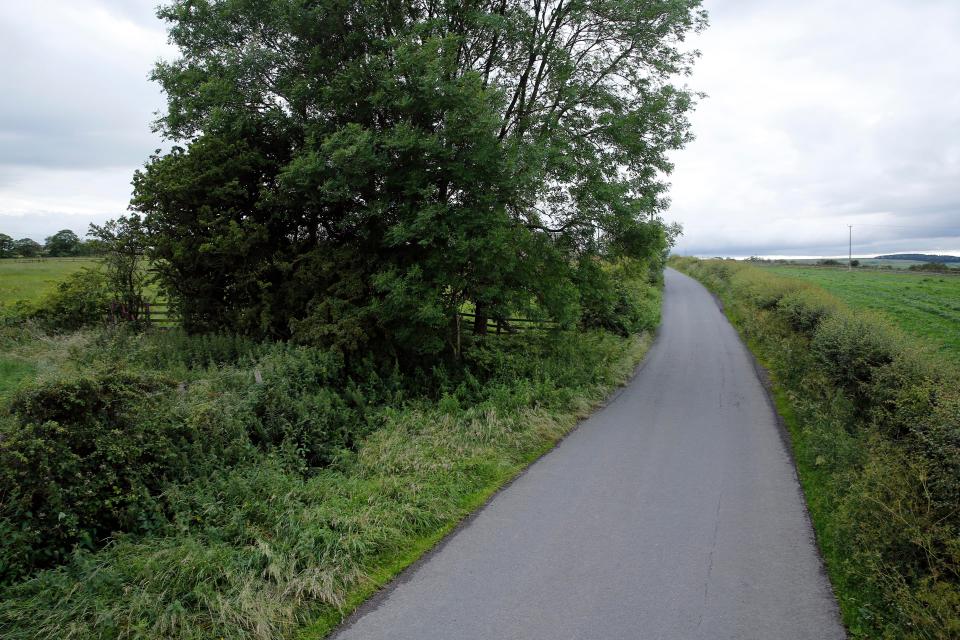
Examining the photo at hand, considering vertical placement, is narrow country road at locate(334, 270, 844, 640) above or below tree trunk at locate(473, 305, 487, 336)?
below

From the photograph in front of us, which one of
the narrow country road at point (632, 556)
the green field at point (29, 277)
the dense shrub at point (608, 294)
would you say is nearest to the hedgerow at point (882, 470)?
the narrow country road at point (632, 556)

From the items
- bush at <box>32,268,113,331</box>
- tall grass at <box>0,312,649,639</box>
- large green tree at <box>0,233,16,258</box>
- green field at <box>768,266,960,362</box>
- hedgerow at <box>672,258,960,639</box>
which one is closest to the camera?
tall grass at <box>0,312,649,639</box>

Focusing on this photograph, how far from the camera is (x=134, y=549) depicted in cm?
523

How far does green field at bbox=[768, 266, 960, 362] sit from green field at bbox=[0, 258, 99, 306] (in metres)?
29.6

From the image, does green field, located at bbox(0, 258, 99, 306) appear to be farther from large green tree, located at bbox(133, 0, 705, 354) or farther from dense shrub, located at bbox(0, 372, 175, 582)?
dense shrub, located at bbox(0, 372, 175, 582)

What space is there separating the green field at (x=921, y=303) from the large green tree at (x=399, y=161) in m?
10.2

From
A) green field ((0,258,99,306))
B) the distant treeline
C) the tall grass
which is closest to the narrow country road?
the tall grass

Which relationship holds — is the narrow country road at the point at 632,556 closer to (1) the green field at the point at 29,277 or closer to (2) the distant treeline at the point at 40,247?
(1) the green field at the point at 29,277

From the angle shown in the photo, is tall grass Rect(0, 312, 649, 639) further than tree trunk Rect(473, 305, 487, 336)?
No

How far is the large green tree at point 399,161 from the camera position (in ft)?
35.6

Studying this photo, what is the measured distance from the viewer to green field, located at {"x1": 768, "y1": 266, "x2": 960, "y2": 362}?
57.9ft

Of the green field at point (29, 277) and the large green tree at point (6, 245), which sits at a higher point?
the large green tree at point (6, 245)

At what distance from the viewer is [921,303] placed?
2634cm

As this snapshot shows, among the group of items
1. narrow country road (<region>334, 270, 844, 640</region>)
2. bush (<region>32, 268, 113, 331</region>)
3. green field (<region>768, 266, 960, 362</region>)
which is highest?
bush (<region>32, 268, 113, 331</region>)
